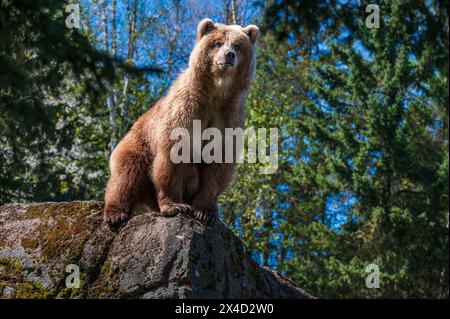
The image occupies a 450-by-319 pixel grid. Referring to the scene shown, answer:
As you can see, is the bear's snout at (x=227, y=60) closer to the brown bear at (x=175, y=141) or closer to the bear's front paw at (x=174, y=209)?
the brown bear at (x=175, y=141)

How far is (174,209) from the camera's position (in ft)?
22.1

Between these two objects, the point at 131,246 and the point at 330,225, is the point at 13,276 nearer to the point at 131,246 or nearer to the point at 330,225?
the point at 131,246

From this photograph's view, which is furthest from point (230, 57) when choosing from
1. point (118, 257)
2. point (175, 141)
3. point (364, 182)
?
point (364, 182)

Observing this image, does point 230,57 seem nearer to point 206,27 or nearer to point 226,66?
point 226,66

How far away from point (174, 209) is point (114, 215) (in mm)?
681

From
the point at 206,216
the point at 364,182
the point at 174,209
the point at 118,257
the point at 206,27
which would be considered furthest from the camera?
the point at 364,182

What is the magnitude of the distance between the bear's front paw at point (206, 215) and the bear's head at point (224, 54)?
1.41 m

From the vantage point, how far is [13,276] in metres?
6.75

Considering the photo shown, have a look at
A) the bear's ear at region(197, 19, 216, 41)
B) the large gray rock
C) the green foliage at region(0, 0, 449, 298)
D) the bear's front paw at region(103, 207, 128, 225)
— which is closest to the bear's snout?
the bear's ear at region(197, 19, 216, 41)

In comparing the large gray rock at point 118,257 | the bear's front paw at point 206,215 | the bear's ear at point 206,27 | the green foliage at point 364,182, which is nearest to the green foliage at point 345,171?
the green foliage at point 364,182

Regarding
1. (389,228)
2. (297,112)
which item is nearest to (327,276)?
(389,228)

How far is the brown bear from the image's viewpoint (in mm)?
7055

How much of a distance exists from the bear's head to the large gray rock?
68.3 inches

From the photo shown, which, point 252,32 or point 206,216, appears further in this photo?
point 252,32
